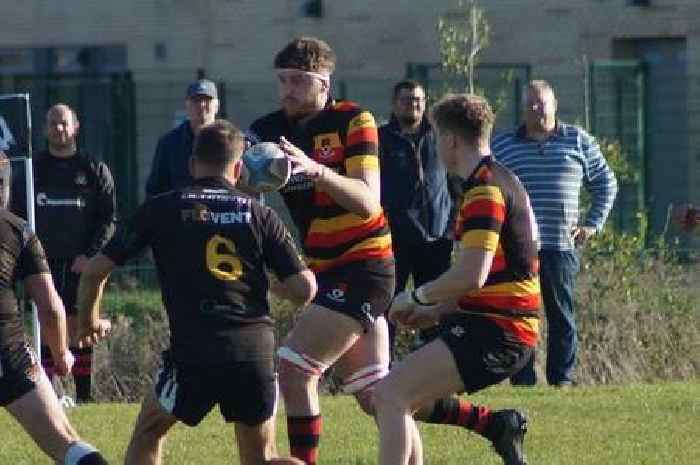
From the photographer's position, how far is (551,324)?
1379 centimetres

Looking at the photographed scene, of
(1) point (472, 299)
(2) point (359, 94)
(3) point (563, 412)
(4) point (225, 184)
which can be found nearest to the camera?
(4) point (225, 184)

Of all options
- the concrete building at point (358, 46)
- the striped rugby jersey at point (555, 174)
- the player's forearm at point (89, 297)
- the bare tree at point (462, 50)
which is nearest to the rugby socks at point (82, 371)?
the striped rugby jersey at point (555, 174)

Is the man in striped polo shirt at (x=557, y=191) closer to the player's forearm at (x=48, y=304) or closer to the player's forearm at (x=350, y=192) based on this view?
the player's forearm at (x=350, y=192)

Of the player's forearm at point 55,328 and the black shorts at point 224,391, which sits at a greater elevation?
the player's forearm at point 55,328

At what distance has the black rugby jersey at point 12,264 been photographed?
8.40 meters

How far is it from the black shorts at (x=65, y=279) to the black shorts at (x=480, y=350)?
17.9 ft

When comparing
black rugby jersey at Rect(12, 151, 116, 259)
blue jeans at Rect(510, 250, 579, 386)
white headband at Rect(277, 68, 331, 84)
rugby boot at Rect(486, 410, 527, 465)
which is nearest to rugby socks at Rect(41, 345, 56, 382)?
black rugby jersey at Rect(12, 151, 116, 259)

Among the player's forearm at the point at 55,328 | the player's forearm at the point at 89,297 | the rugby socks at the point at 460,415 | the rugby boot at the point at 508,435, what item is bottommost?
the rugby boot at the point at 508,435

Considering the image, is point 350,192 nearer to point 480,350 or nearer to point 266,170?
point 266,170

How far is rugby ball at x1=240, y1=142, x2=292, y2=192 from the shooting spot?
8359 millimetres

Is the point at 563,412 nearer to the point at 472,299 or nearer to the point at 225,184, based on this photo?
the point at 472,299

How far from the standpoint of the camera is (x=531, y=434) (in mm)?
11094

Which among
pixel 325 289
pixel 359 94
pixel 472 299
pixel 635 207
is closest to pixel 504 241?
pixel 472 299

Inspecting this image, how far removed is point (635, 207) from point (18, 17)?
10769mm
